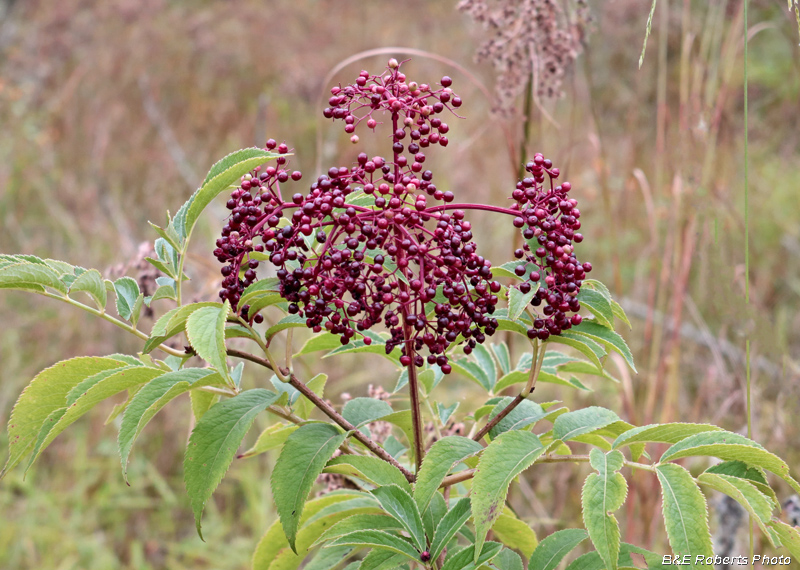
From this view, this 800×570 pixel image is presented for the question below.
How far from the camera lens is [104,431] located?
3.94 m

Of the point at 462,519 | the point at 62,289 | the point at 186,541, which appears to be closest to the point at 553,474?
the point at 186,541

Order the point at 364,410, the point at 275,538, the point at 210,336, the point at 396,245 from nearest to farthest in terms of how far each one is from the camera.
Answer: the point at 210,336, the point at 396,245, the point at 364,410, the point at 275,538

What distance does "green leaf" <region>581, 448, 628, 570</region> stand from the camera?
1011 millimetres

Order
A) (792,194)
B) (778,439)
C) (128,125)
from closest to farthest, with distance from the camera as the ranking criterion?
(778,439) → (792,194) → (128,125)

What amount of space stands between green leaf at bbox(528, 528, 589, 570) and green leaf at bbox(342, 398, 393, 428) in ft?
1.21

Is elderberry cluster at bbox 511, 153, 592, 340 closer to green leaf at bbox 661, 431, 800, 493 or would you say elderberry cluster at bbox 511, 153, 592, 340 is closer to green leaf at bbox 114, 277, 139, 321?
green leaf at bbox 661, 431, 800, 493

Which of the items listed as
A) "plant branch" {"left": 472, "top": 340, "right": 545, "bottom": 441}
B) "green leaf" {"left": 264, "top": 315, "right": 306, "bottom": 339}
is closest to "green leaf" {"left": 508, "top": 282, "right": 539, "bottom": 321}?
"plant branch" {"left": 472, "top": 340, "right": 545, "bottom": 441}

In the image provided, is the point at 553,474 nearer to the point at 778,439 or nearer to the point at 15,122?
the point at 778,439

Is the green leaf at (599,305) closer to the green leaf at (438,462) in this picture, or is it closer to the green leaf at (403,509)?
the green leaf at (438,462)

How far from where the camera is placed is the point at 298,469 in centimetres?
120

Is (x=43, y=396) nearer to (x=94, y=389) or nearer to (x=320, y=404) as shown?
(x=94, y=389)

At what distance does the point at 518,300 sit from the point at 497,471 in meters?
0.26

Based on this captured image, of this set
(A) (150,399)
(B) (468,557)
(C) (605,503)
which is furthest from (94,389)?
(C) (605,503)

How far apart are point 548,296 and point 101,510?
3.18 m
